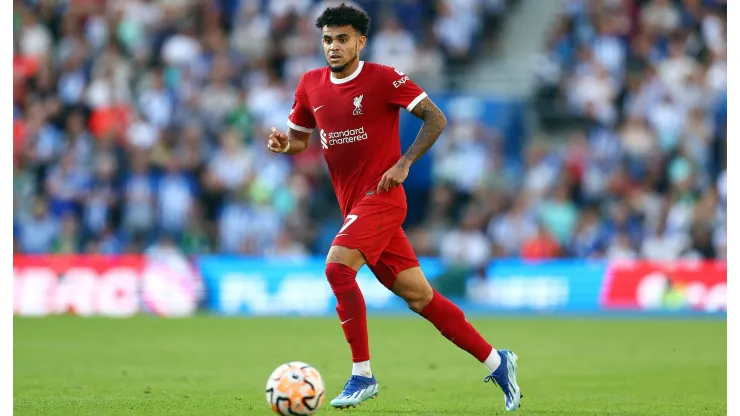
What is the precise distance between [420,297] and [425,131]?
1.19 metres

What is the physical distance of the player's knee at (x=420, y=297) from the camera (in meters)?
8.59

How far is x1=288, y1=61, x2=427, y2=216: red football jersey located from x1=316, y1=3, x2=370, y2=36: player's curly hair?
328 millimetres

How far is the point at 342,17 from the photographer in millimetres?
8578

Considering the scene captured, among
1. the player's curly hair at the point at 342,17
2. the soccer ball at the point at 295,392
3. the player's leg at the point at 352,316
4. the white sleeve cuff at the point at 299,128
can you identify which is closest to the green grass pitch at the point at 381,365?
the player's leg at the point at 352,316

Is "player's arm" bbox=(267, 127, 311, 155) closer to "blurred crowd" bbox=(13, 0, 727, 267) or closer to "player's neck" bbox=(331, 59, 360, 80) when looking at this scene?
"player's neck" bbox=(331, 59, 360, 80)

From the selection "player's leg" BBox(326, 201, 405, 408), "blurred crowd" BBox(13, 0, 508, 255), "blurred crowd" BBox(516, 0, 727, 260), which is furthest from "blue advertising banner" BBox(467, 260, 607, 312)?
"player's leg" BBox(326, 201, 405, 408)

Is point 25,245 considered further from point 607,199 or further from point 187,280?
point 607,199

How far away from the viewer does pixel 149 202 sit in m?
21.6

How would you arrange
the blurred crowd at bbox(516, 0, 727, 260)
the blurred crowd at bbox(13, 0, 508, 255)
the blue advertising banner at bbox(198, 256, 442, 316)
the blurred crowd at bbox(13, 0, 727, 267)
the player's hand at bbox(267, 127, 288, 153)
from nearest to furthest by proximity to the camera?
the player's hand at bbox(267, 127, 288, 153), the blue advertising banner at bbox(198, 256, 442, 316), the blurred crowd at bbox(516, 0, 727, 260), the blurred crowd at bbox(13, 0, 727, 267), the blurred crowd at bbox(13, 0, 508, 255)

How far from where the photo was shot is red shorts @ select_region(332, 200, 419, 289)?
8.41 metres

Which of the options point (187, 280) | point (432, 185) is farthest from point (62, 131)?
point (432, 185)

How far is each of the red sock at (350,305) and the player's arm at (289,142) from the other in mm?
1005

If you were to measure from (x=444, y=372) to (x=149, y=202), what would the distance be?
11196 mm

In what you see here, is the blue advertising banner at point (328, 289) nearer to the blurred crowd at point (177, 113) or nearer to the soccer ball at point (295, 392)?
the blurred crowd at point (177, 113)
